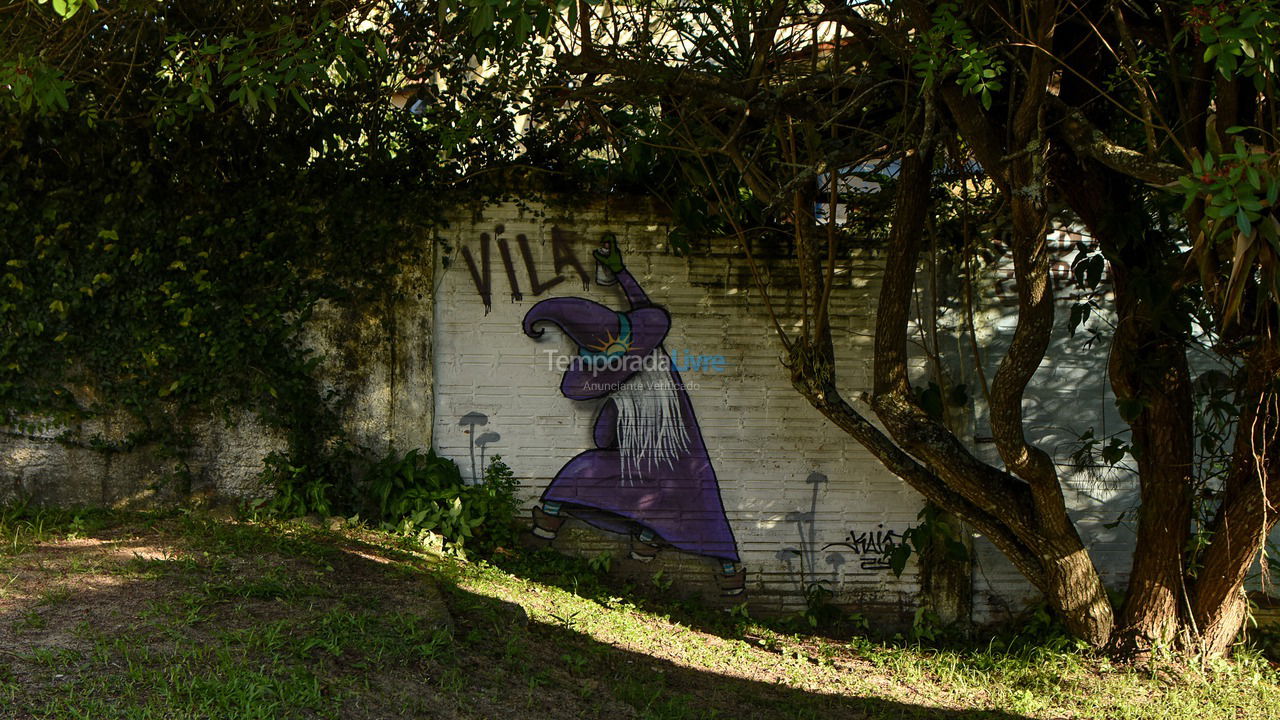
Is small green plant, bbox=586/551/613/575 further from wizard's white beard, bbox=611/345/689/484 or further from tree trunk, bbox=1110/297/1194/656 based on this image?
tree trunk, bbox=1110/297/1194/656

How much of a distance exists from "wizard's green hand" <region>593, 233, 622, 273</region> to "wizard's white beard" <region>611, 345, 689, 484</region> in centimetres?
60

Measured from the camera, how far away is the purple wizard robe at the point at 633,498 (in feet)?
19.2

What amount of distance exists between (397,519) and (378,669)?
1.97 metres

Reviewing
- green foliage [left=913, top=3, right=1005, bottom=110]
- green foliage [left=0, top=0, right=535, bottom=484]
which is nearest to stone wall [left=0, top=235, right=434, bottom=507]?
green foliage [left=0, top=0, right=535, bottom=484]

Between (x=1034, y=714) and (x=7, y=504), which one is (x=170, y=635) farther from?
(x=1034, y=714)

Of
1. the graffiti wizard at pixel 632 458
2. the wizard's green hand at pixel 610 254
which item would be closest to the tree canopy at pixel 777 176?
the wizard's green hand at pixel 610 254

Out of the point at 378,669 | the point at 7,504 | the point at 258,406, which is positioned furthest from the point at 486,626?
the point at 7,504

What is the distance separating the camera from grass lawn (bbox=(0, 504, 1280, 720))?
3.33 m

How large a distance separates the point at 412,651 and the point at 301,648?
1.47 ft

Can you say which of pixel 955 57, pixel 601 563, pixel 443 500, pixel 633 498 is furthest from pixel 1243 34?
pixel 443 500

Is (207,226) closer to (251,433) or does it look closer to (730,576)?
(251,433)

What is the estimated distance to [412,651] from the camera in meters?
3.84

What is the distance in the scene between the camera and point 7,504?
17.7 ft

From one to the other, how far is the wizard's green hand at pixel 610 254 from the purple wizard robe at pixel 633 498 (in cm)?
72
